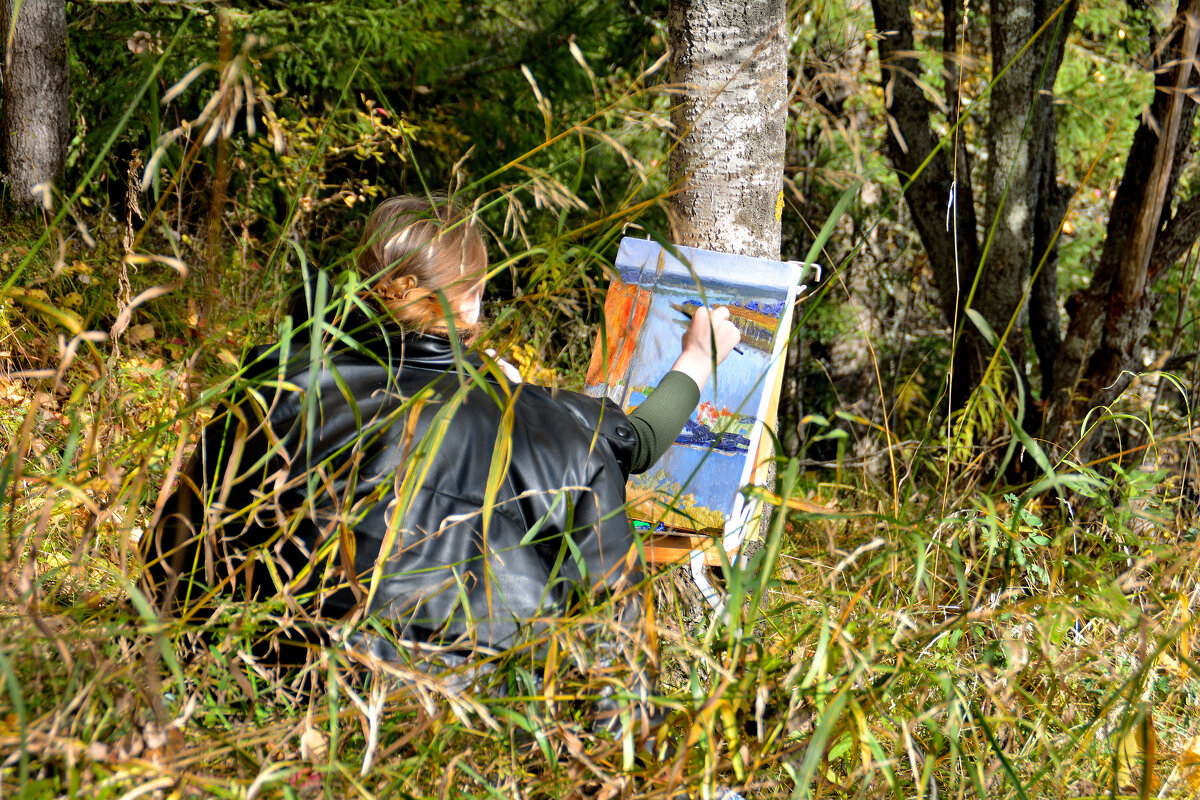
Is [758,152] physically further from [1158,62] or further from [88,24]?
[88,24]

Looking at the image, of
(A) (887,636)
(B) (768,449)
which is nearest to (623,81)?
(B) (768,449)

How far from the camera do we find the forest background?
37.3 inches

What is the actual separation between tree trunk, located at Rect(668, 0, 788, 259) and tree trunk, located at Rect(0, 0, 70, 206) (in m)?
3.08

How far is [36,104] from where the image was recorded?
12.4ft

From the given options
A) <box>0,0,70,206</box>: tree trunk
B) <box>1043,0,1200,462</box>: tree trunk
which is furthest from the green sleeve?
<box>0,0,70,206</box>: tree trunk

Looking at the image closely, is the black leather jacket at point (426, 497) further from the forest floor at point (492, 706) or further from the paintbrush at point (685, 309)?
the paintbrush at point (685, 309)

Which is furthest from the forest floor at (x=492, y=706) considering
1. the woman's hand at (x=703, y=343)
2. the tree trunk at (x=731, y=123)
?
the tree trunk at (x=731, y=123)

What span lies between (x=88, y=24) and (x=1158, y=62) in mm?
4679

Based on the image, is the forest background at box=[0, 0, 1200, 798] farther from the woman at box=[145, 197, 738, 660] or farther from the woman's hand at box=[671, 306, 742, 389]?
the woman's hand at box=[671, 306, 742, 389]

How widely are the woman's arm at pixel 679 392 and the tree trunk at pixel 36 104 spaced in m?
3.21

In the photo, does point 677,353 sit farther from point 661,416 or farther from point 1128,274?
point 1128,274

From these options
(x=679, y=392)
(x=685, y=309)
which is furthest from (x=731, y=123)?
(x=679, y=392)

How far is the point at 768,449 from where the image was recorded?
215 cm

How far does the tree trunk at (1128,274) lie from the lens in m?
2.94
